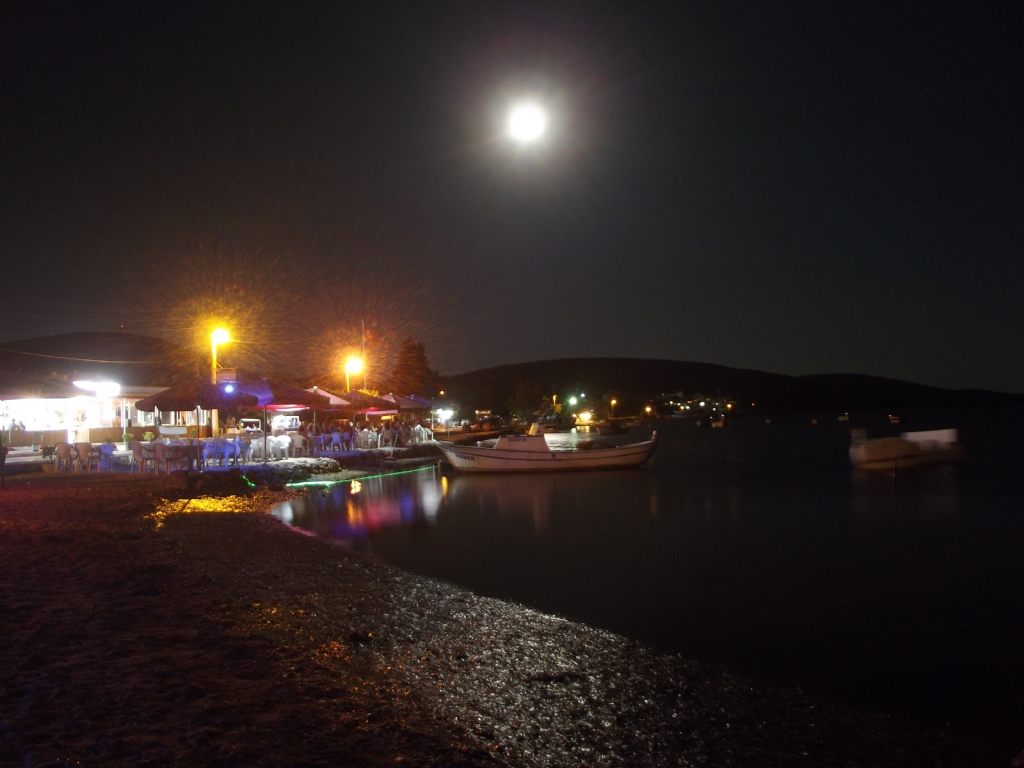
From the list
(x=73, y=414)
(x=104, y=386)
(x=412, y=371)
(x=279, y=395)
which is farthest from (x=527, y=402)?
(x=279, y=395)

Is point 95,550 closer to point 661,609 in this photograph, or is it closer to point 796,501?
point 661,609

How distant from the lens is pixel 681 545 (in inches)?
573

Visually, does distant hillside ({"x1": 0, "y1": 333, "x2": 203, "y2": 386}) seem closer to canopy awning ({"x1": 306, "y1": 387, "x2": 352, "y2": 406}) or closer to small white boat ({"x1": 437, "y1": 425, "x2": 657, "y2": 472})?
canopy awning ({"x1": 306, "y1": 387, "x2": 352, "y2": 406})

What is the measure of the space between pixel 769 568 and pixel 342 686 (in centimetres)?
919

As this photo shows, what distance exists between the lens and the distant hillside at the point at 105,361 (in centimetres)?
3088

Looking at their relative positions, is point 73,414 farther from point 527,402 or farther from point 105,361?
point 527,402

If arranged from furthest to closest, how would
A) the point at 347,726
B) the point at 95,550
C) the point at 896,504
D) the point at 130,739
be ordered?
the point at 896,504
the point at 95,550
the point at 347,726
the point at 130,739

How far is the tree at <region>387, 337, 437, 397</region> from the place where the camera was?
87.8 metres

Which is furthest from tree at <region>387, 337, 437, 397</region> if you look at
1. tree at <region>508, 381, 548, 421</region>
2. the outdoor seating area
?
the outdoor seating area

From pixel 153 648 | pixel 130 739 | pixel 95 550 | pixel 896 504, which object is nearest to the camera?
pixel 130 739

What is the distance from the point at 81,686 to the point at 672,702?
4256mm

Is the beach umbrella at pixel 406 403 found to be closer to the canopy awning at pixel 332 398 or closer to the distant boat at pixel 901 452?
the canopy awning at pixel 332 398

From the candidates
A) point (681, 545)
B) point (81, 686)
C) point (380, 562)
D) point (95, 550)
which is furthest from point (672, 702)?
point (681, 545)

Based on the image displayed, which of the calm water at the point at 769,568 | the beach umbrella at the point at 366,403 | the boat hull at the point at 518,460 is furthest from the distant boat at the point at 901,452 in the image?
the beach umbrella at the point at 366,403
